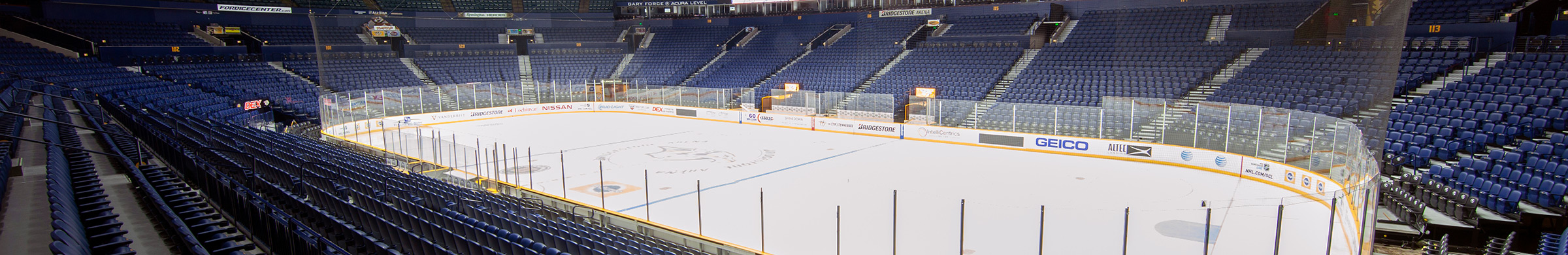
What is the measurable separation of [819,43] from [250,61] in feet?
86.8

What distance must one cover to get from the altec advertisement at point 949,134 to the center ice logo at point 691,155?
6574 mm

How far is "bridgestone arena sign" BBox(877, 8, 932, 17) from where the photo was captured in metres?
36.1

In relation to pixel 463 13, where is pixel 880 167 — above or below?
below

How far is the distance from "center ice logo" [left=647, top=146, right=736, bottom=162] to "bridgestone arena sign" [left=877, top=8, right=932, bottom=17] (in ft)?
60.6

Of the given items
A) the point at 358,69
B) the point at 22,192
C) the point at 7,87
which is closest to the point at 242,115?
the point at 7,87

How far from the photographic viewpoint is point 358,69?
3541cm

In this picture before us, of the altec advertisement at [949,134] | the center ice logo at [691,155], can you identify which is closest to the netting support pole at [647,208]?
the center ice logo at [691,155]

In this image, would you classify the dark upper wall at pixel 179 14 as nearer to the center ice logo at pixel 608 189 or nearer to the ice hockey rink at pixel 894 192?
the ice hockey rink at pixel 894 192

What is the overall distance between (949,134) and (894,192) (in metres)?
14.2

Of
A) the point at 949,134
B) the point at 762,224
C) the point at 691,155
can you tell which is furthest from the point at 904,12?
the point at 762,224

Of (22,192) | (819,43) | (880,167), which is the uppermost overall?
(819,43)

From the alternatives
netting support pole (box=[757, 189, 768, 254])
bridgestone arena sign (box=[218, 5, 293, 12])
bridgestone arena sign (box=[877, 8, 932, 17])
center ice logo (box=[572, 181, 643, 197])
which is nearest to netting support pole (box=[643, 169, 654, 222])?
center ice logo (box=[572, 181, 643, 197])

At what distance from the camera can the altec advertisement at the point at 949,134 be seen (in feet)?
52.9

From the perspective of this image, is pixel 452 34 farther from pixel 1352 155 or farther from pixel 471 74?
pixel 1352 155
